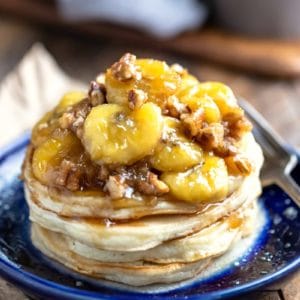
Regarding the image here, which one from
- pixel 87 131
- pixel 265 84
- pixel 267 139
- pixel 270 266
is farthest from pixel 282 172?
pixel 265 84

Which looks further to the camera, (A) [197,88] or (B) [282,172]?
(B) [282,172]

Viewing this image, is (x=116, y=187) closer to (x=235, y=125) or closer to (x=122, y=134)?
(x=122, y=134)

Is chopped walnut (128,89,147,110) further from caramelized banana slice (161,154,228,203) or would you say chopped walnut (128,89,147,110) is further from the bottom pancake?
the bottom pancake

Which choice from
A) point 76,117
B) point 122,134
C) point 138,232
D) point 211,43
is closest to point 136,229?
point 138,232

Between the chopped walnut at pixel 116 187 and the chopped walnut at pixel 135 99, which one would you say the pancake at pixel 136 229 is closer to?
the chopped walnut at pixel 116 187

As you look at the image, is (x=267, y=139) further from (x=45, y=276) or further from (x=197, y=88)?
(x=45, y=276)

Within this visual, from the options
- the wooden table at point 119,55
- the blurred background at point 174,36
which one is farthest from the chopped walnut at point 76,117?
the blurred background at point 174,36
